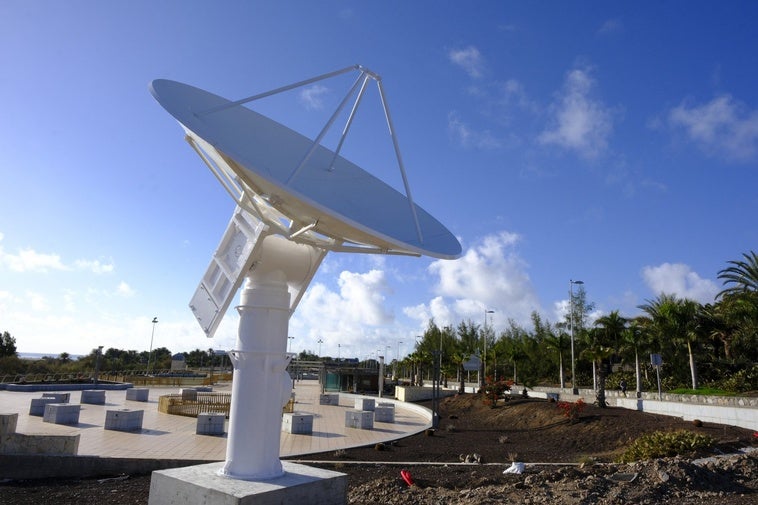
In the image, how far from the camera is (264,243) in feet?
29.7

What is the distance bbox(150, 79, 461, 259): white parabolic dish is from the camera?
307 inches

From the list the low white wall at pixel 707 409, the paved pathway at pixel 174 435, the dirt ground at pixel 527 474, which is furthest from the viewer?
the low white wall at pixel 707 409

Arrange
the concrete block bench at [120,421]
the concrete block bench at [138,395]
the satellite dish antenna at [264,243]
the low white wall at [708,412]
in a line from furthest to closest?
the concrete block bench at [138,395] < the low white wall at [708,412] < the concrete block bench at [120,421] < the satellite dish antenna at [264,243]

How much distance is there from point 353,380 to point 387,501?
39.4 metres

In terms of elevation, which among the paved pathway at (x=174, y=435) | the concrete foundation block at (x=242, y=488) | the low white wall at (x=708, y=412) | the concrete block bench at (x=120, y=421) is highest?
the low white wall at (x=708, y=412)

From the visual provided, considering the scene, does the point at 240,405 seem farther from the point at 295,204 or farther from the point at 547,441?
the point at 547,441

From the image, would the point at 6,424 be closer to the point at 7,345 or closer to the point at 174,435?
the point at 174,435

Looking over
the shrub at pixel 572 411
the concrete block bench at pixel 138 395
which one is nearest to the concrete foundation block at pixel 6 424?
the concrete block bench at pixel 138 395

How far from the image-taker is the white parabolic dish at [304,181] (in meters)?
7.79

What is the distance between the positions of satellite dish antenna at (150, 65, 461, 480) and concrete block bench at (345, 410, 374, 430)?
45.3 feet

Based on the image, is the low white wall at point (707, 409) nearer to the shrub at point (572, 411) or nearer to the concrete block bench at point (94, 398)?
the shrub at point (572, 411)

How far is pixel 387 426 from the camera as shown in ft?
77.4

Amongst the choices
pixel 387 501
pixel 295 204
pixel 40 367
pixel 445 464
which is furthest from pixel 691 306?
pixel 40 367

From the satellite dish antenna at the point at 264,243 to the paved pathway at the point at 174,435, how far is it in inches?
23.4
